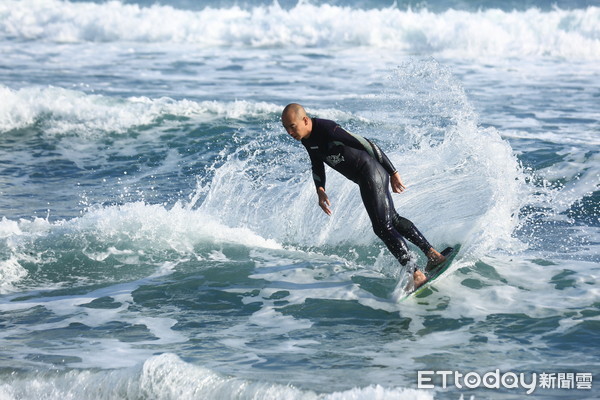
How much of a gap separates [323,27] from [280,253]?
24.6 m

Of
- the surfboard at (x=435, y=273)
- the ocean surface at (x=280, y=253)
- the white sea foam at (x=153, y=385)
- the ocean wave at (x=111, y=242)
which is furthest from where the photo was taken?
the ocean wave at (x=111, y=242)

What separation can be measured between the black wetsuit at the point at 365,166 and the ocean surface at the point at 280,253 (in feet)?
1.76

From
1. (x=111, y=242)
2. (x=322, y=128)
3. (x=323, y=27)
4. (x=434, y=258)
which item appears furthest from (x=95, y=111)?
(x=323, y=27)

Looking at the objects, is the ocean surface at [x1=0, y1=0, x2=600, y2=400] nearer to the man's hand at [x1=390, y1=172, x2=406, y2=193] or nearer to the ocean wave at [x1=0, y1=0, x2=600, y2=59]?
the man's hand at [x1=390, y1=172, x2=406, y2=193]

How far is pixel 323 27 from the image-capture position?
31.9m

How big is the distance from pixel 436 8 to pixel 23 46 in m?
17.7

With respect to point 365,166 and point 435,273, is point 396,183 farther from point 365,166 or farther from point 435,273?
point 435,273

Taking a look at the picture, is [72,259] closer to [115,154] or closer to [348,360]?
[348,360]

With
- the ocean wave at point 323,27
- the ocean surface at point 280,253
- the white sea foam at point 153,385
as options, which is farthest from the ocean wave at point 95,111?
the ocean wave at point 323,27

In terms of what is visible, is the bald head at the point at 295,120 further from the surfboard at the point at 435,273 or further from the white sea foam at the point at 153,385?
the white sea foam at the point at 153,385

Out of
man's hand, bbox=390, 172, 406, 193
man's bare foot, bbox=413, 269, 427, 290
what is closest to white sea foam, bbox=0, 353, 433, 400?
man's bare foot, bbox=413, 269, 427, 290

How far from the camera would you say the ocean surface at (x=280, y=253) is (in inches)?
219

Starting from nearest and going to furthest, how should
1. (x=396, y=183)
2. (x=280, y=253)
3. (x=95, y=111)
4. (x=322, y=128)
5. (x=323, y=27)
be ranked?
(x=322, y=128) → (x=396, y=183) → (x=280, y=253) → (x=95, y=111) → (x=323, y=27)

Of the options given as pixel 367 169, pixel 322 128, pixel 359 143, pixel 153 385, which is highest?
pixel 322 128
